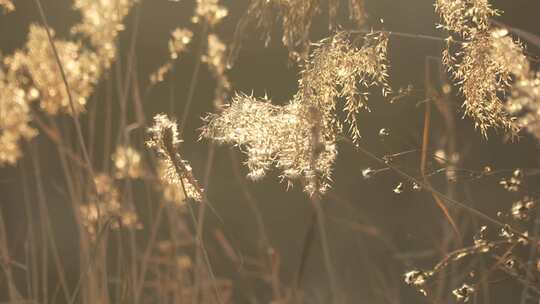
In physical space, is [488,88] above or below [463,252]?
above

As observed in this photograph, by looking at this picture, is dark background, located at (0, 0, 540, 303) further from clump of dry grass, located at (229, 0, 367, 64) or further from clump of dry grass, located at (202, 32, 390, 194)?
clump of dry grass, located at (229, 0, 367, 64)

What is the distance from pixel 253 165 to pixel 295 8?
0.77 ft

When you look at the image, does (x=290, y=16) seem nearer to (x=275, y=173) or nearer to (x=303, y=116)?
(x=303, y=116)

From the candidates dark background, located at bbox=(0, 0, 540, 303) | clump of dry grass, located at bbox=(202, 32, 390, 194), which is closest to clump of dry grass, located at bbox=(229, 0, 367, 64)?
clump of dry grass, located at bbox=(202, 32, 390, 194)

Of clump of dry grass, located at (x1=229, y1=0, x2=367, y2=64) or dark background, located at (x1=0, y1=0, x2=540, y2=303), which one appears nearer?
clump of dry grass, located at (x1=229, y1=0, x2=367, y2=64)

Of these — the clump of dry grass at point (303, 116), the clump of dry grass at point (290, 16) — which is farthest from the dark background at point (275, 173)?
the clump of dry grass at point (290, 16)

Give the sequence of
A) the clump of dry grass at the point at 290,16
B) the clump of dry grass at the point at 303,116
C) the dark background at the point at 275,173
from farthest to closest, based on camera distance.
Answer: the dark background at the point at 275,173
the clump of dry grass at the point at 303,116
the clump of dry grass at the point at 290,16

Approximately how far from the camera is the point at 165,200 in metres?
0.98

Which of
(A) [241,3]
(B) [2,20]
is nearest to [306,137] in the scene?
(A) [241,3]

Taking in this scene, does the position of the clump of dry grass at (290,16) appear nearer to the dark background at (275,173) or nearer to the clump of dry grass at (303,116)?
the clump of dry grass at (303,116)

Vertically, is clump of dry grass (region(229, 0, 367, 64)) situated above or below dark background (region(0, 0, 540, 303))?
below

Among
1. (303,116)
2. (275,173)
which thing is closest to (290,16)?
(303,116)

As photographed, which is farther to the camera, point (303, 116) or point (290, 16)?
point (303, 116)

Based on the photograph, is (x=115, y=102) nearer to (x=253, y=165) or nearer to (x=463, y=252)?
(x=253, y=165)
